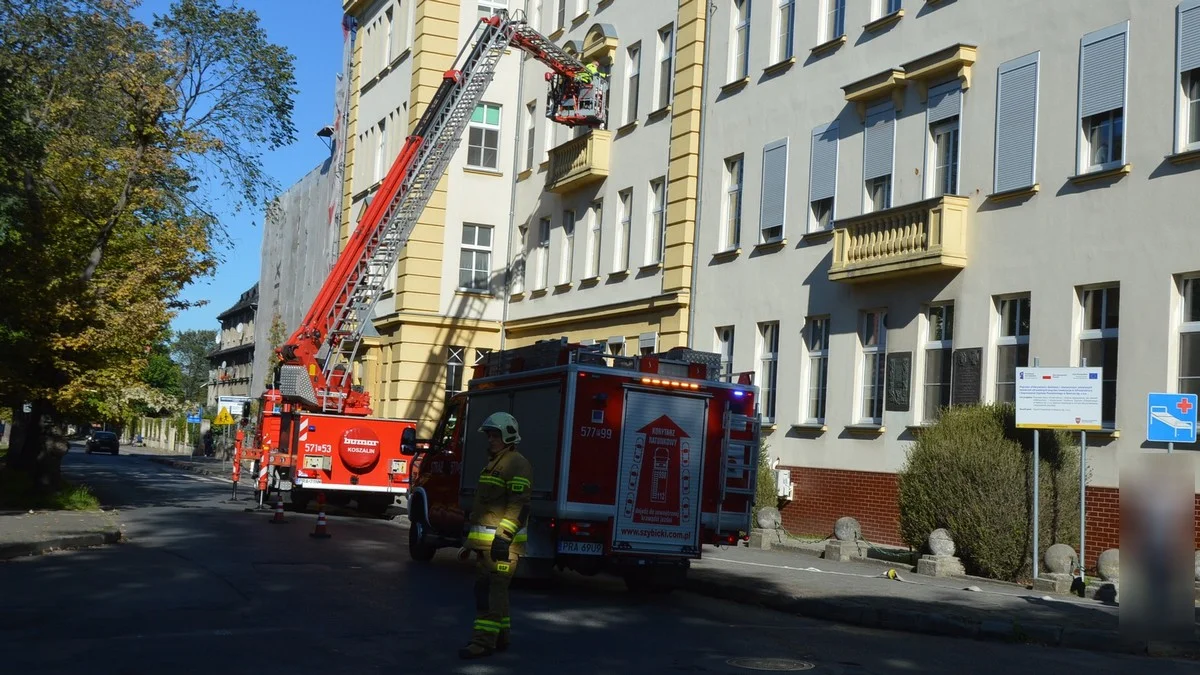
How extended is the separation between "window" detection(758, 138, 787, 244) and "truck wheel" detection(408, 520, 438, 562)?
10777 mm

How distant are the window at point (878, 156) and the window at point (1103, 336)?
464 centimetres

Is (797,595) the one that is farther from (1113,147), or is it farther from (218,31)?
(218,31)

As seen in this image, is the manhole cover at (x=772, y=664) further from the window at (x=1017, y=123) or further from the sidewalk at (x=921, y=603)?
the window at (x=1017, y=123)

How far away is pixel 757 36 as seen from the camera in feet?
91.0

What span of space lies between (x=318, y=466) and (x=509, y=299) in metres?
14.0

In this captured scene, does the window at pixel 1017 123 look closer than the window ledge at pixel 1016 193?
No

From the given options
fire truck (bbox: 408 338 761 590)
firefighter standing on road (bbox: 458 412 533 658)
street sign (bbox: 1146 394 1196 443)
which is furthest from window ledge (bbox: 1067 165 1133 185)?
firefighter standing on road (bbox: 458 412 533 658)

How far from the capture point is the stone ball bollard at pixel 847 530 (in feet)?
71.6

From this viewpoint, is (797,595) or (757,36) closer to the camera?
(797,595)

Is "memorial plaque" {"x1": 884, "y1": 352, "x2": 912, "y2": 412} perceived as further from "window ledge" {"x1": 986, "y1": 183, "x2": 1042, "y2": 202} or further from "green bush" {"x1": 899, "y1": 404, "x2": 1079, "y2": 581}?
"green bush" {"x1": 899, "y1": 404, "x2": 1079, "y2": 581}

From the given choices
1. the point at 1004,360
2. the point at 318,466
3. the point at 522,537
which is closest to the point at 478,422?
the point at 522,537

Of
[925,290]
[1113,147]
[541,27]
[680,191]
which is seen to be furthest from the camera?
[541,27]

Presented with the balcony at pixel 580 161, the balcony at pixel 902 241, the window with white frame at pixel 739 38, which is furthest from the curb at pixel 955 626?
the balcony at pixel 580 161

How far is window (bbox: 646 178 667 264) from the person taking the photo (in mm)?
31062
